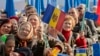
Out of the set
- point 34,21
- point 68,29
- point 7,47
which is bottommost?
point 7,47

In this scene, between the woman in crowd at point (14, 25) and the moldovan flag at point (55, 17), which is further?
the woman in crowd at point (14, 25)

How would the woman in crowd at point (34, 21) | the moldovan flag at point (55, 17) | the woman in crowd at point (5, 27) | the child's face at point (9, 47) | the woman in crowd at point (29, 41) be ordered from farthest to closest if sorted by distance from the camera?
1. the woman in crowd at point (5, 27)
2. the moldovan flag at point (55, 17)
3. the woman in crowd at point (34, 21)
4. the woman in crowd at point (29, 41)
5. the child's face at point (9, 47)

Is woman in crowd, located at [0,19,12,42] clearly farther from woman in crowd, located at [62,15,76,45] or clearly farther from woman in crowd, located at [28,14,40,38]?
woman in crowd, located at [62,15,76,45]

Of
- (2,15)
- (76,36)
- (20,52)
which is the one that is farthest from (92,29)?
(20,52)

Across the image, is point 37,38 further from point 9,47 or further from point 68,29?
point 68,29

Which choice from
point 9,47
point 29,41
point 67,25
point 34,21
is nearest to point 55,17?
point 34,21

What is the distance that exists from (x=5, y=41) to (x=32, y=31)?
16.9 inches

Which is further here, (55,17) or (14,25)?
(14,25)

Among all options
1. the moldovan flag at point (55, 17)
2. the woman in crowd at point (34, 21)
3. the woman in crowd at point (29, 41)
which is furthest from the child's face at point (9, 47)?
the moldovan flag at point (55, 17)

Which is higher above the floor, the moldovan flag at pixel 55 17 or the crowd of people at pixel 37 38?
the moldovan flag at pixel 55 17

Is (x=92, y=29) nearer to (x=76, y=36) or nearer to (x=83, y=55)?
(x=76, y=36)

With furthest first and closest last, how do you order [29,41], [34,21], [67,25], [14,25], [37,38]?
[67,25]
[14,25]
[34,21]
[37,38]
[29,41]

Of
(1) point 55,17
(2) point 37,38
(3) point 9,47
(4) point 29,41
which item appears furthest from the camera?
(1) point 55,17

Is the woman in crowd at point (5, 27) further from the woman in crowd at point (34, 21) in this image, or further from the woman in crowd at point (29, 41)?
the woman in crowd at point (29, 41)
